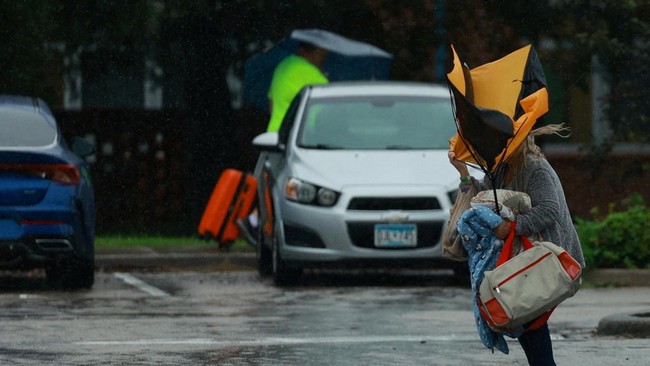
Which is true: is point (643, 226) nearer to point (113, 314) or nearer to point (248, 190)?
point (248, 190)

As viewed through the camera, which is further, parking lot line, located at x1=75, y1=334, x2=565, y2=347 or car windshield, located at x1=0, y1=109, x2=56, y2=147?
car windshield, located at x1=0, y1=109, x2=56, y2=147

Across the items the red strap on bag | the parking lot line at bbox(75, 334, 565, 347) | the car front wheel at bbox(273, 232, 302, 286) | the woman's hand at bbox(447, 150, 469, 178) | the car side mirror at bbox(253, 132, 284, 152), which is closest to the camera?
the red strap on bag

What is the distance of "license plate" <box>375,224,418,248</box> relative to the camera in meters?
14.8

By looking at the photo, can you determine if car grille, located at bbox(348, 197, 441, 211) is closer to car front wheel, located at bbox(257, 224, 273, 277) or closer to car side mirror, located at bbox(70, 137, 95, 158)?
car front wheel, located at bbox(257, 224, 273, 277)

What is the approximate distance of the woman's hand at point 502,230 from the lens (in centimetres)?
738

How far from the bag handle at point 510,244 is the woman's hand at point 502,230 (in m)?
0.01

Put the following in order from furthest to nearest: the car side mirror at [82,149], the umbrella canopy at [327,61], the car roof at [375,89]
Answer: the umbrella canopy at [327,61], the car roof at [375,89], the car side mirror at [82,149]

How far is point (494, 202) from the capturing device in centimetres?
745

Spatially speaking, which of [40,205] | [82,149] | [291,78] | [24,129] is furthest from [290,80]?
[40,205]

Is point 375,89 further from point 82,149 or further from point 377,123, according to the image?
point 82,149

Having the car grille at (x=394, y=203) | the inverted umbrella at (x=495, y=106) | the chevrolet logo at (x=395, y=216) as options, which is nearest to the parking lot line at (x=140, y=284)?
the car grille at (x=394, y=203)

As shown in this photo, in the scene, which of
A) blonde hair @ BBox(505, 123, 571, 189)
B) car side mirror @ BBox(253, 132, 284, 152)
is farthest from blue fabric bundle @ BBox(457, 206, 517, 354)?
car side mirror @ BBox(253, 132, 284, 152)

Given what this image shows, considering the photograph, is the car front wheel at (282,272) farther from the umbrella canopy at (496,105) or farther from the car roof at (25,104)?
the umbrella canopy at (496,105)

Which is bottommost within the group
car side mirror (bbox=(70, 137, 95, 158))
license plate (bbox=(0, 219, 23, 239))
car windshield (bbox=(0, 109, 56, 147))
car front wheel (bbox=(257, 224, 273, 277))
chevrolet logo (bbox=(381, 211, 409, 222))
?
Answer: car front wheel (bbox=(257, 224, 273, 277))
